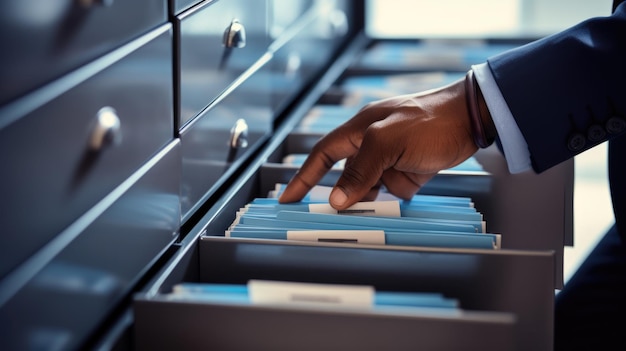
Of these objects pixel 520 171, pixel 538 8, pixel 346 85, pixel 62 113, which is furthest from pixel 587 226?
pixel 62 113

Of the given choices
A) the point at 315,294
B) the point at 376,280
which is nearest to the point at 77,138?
the point at 315,294

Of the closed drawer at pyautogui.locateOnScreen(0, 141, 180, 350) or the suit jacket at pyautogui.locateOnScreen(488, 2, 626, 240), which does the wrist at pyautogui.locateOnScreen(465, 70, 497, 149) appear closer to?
the suit jacket at pyautogui.locateOnScreen(488, 2, 626, 240)

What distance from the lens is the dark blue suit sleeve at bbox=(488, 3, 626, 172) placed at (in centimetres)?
127

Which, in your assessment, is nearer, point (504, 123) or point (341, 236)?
point (341, 236)

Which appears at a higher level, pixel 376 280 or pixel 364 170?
pixel 364 170

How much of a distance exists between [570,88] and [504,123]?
0.34ft

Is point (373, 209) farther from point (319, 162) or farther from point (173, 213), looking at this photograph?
point (173, 213)

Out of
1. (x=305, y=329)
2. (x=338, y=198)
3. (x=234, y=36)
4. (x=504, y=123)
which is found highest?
(x=234, y=36)

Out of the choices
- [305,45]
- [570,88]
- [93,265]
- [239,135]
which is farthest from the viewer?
[305,45]

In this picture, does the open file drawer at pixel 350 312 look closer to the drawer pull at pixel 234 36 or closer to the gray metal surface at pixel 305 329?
the gray metal surface at pixel 305 329

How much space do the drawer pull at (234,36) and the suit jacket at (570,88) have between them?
0.37 m

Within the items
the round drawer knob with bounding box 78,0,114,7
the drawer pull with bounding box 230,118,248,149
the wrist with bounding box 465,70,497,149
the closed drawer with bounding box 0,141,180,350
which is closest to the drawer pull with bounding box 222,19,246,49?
the drawer pull with bounding box 230,118,248,149

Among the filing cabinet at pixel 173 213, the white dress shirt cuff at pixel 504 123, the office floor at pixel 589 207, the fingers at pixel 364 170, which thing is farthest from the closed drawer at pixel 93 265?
the office floor at pixel 589 207

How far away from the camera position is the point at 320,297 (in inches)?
34.2
